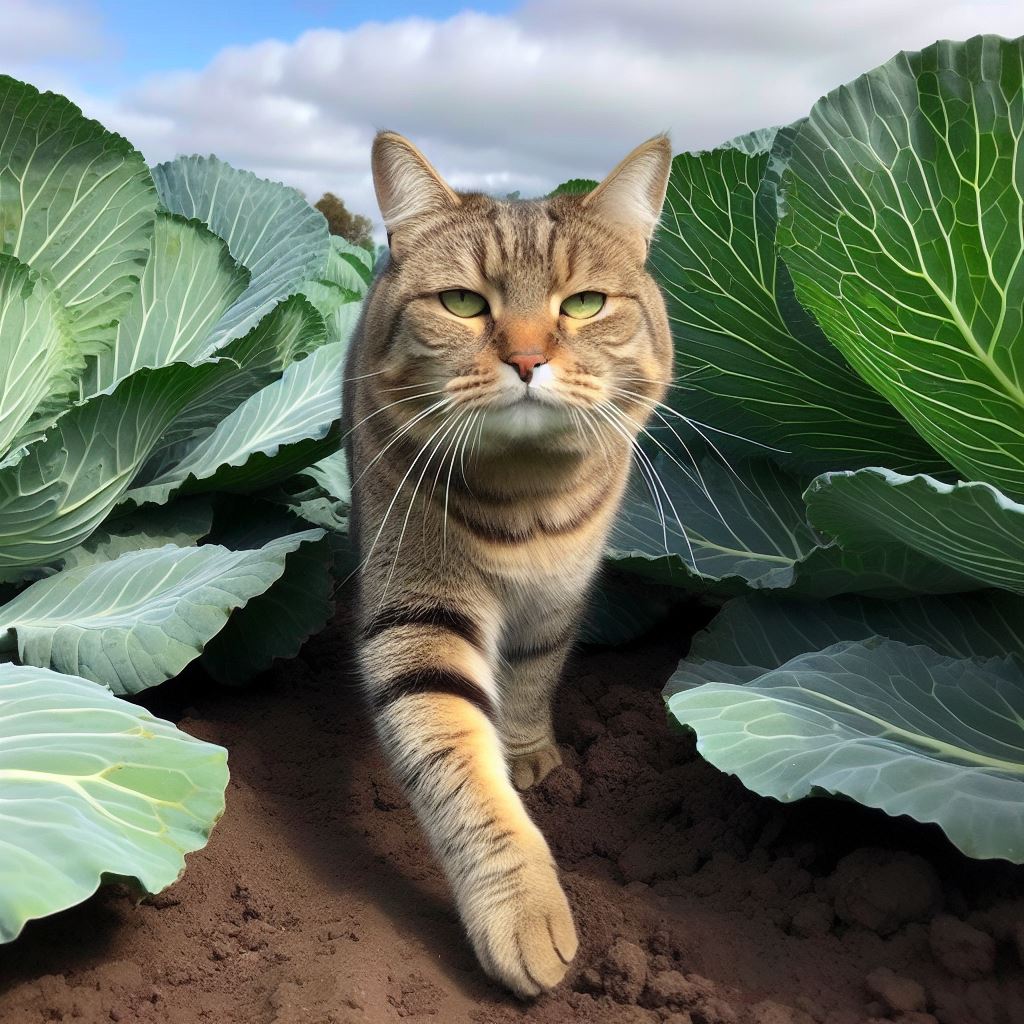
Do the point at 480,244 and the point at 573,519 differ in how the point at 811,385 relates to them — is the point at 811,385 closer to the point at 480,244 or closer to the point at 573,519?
the point at 573,519

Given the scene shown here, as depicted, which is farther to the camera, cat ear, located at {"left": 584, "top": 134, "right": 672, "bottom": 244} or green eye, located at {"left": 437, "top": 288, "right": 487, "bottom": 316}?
cat ear, located at {"left": 584, "top": 134, "right": 672, "bottom": 244}

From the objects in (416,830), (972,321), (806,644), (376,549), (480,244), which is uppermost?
(480,244)

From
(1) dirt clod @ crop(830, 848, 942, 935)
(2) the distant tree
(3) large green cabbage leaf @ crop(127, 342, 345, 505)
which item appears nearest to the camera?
(1) dirt clod @ crop(830, 848, 942, 935)

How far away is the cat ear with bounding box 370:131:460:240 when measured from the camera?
7.33 feet

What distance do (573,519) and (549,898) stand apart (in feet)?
2.86

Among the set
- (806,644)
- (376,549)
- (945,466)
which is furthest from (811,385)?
(376,549)

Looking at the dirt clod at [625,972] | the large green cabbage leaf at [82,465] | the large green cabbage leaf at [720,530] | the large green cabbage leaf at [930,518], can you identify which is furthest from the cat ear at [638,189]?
the dirt clod at [625,972]

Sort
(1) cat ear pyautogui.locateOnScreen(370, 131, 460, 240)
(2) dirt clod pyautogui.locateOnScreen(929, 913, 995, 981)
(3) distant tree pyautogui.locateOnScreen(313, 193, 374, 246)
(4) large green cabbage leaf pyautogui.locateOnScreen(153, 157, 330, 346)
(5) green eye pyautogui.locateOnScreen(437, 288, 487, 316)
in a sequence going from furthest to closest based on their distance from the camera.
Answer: (3) distant tree pyautogui.locateOnScreen(313, 193, 374, 246)
(4) large green cabbage leaf pyautogui.locateOnScreen(153, 157, 330, 346)
(1) cat ear pyautogui.locateOnScreen(370, 131, 460, 240)
(5) green eye pyautogui.locateOnScreen(437, 288, 487, 316)
(2) dirt clod pyautogui.locateOnScreen(929, 913, 995, 981)

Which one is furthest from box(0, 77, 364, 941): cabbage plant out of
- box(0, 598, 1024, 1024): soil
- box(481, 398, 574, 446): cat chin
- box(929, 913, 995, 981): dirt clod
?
box(929, 913, 995, 981): dirt clod

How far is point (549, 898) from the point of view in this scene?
1.67m

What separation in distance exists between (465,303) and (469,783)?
95 centimetres

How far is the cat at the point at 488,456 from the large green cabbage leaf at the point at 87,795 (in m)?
0.45

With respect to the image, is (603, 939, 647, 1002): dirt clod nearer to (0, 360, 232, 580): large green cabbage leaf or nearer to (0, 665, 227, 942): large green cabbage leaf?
(0, 665, 227, 942): large green cabbage leaf

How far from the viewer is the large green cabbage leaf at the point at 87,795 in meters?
1.35
